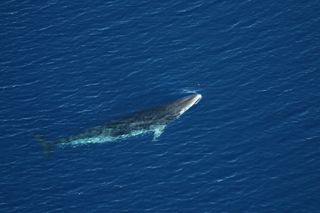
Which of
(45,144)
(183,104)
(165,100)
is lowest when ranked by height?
(183,104)

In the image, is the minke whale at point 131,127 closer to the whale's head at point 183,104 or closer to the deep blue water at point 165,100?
the whale's head at point 183,104

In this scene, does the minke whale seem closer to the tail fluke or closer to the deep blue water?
the tail fluke

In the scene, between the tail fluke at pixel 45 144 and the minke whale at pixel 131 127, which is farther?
the minke whale at pixel 131 127

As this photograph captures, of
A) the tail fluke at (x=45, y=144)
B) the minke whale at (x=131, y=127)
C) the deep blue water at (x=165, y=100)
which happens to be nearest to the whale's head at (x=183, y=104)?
the minke whale at (x=131, y=127)

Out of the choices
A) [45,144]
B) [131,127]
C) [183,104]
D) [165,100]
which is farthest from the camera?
[165,100]

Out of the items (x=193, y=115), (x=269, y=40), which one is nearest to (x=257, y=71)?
(x=269, y=40)

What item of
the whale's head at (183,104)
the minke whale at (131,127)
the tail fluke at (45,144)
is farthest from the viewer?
the whale's head at (183,104)

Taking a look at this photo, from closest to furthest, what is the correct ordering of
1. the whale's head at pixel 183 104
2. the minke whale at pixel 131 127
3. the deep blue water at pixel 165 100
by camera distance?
the deep blue water at pixel 165 100
the minke whale at pixel 131 127
the whale's head at pixel 183 104

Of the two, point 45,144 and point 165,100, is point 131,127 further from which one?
point 45,144

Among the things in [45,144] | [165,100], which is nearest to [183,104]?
[165,100]
